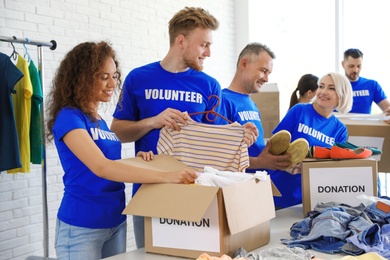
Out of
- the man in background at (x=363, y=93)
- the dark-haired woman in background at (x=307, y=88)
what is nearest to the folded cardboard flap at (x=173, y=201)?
the dark-haired woman in background at (x=307, y=88)

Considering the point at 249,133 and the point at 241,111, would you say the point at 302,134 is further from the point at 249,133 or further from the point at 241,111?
the point at 249,133

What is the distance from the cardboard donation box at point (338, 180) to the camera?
236 centimetres

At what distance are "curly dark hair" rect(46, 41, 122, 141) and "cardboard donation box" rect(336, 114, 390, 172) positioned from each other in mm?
1710

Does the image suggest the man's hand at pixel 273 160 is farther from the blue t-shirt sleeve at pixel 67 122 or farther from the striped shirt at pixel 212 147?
the blue t-shirt sleeve at pixel 67 122

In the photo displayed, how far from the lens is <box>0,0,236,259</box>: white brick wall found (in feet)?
12.4

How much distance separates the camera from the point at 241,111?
265cm

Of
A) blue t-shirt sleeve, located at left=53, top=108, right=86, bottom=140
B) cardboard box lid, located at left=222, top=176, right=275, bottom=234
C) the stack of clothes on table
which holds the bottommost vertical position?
the stack of clothes on table

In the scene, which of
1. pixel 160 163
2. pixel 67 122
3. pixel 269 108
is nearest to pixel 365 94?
pixel 269 108

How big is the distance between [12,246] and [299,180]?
223 centimetres

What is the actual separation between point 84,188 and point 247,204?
1.97ft

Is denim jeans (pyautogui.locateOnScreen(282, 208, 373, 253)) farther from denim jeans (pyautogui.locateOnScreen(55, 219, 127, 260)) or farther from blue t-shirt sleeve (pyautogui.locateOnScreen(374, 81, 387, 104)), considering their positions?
blue t-shirt sleeve (pyautogui.locateOnScreen(374, 81, 387, 104))

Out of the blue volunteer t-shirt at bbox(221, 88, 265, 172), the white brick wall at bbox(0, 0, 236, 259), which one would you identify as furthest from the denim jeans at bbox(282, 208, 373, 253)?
the white brick wall at bbox(0, 0, 236, 259)

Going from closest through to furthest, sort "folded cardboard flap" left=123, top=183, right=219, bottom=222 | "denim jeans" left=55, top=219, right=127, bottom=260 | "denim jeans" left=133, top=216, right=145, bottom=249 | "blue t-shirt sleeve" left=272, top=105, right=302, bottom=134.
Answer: "folded cardboard flap" left=123, top=183, right=219, bottom=222 < "denim jeans" left=55, top=219, right=127, bottom=260 < "denim jeans" left=133, top=216, right=145, bottom=249 < "blue t-shirt sleeve" left=272, top=105, right=302, bottom=134

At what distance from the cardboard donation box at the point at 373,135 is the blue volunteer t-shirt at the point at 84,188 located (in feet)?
5.58
